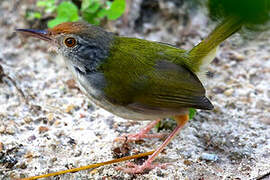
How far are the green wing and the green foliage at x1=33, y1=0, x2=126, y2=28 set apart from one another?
1186mm

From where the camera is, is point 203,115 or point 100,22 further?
point 100,22

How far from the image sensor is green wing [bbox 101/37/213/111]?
2.77m

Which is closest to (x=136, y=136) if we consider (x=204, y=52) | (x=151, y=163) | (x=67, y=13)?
(x=151, y=163)

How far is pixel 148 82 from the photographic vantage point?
2.78 meters

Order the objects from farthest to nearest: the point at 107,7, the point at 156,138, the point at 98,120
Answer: the point at 107,7, the point at 98,120, the point at 156,138

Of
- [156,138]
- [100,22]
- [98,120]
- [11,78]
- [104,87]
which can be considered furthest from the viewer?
[100,22]

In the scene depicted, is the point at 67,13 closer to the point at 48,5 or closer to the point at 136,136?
the point at 48,5

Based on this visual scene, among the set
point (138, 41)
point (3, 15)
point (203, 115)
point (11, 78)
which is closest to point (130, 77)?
point (138, 41)

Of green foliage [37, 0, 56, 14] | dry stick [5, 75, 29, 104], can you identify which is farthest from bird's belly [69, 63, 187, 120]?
green foliage [37, 0, 56, 14]

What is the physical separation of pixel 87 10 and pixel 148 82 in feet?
6.28

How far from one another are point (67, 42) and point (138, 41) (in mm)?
652

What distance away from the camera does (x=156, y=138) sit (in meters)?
3.35

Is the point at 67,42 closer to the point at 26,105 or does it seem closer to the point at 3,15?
the point at 26,105

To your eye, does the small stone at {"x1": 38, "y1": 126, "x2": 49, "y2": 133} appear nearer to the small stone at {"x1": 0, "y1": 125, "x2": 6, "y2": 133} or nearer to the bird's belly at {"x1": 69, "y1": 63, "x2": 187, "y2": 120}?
the small stone at {"x1": 0, "y1": 125, "x2": 6, "y2": 133}
